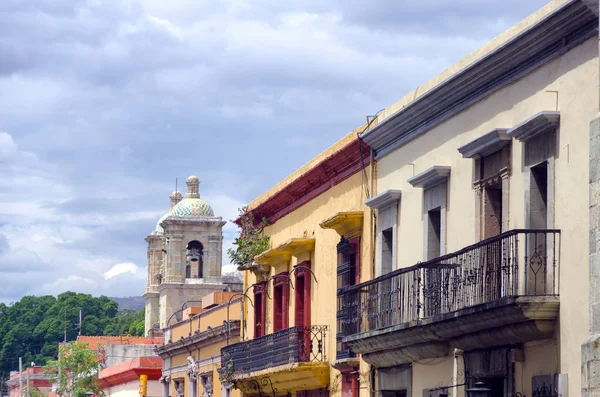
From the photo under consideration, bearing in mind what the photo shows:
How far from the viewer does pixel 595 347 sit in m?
12.2

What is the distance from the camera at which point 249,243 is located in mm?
27969

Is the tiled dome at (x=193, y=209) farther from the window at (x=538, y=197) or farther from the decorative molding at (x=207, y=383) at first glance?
the window at (x=538, y=197)

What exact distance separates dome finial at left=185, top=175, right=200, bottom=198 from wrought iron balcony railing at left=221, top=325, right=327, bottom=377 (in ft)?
176

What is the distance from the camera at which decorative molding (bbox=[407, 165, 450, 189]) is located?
17953mm

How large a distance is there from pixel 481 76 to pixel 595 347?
206 inches

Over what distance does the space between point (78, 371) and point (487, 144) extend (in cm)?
3670

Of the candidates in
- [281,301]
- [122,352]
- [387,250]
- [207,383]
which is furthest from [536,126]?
[122,352]

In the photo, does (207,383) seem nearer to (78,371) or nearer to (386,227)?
(386,227)

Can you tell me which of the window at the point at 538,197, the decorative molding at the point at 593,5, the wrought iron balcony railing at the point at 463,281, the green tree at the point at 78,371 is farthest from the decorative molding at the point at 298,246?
the green tree at the point at 78,371

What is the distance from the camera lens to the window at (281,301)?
1019 inches

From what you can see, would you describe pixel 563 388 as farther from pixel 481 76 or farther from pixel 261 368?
pixel 261 368

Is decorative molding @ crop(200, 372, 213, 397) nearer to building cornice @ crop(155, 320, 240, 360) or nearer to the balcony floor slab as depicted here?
building cornice @ crop(155, 320, 240, 360)

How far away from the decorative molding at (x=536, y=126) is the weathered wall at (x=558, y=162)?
0.12 meters

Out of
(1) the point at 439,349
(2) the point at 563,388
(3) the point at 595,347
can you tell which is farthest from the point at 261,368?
(3) the point at 595,347
